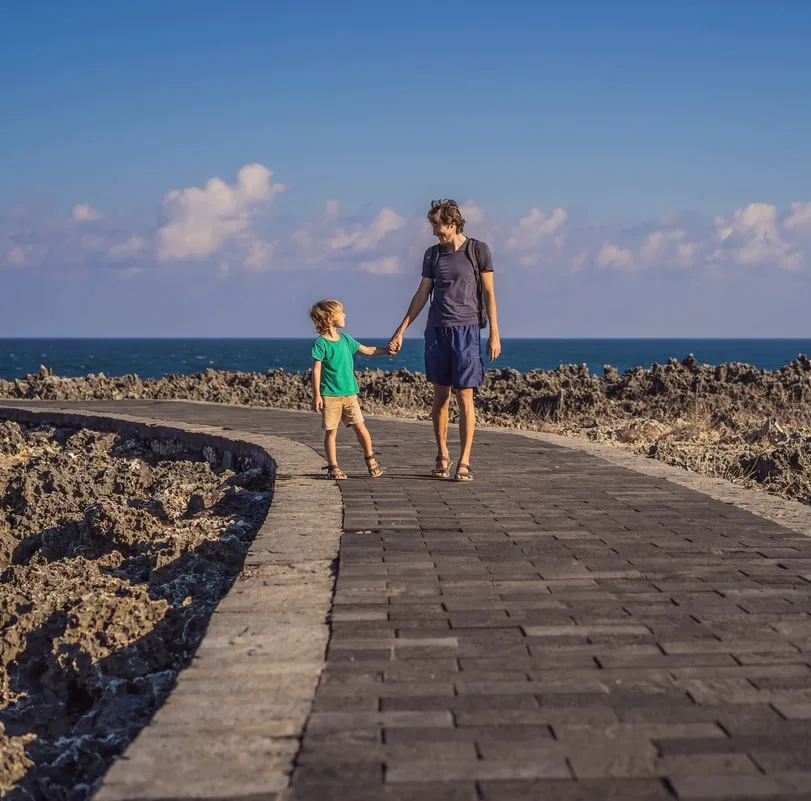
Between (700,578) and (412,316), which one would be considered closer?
(700,578)

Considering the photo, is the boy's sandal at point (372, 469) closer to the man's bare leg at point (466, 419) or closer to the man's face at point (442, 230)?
the man's bare leg at point (466, 419)

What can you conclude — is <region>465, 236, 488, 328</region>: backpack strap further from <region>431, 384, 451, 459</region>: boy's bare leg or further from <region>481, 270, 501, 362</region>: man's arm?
<region>431, 384, 451, 459</region>: boy's bare leg

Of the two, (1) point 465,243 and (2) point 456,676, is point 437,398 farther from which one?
(2) point 456,676

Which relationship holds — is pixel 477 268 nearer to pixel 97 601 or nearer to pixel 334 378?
pixel 334 378

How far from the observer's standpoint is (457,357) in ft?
25.6

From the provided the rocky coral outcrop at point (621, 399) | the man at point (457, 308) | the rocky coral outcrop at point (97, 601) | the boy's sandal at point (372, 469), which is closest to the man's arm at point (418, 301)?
the man at point (457, 308)

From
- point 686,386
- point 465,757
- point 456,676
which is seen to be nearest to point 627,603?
point 456,676

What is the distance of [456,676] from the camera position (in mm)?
3430

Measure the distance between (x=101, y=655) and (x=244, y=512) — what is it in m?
2.93

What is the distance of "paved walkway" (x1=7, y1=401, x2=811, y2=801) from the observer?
273 cm

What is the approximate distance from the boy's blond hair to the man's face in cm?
99

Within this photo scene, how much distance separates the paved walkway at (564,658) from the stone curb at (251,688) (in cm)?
9

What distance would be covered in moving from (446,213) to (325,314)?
121 centimetres

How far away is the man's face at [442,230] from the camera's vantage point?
7.70 metres
